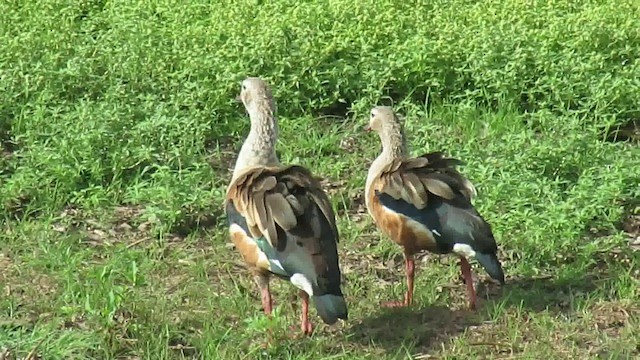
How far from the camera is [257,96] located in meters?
7.04

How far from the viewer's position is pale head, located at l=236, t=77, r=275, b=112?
23.0ft

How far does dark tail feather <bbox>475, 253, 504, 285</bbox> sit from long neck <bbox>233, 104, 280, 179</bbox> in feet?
4.54

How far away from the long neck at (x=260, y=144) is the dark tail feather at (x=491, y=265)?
1.38 metres

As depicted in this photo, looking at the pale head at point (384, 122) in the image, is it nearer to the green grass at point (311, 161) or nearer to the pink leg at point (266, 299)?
the green grass at point (311, 161)

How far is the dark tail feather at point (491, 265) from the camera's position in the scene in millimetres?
6215

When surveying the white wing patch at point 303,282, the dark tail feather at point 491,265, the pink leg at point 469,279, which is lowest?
the pink leg at point 469,279

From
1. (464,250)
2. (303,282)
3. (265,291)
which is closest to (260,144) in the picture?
(265,291)

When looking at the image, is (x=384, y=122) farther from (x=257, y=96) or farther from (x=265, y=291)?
(x=265, y=291)

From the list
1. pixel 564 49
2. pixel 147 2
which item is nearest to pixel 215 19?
pixel 147 2

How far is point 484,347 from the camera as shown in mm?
6051

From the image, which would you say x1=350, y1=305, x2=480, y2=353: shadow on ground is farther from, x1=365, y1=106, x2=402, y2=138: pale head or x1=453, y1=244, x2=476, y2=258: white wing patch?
x1=365, y1=106, x2=402, y2=138: pale head

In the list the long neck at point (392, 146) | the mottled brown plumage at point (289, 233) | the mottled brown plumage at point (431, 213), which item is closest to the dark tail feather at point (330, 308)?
the mottled brown plumage at point (289, 233)

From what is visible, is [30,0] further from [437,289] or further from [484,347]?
[484,347]

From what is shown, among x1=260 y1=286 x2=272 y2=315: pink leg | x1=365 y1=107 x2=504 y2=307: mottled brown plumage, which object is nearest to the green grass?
x1=260 y1=286 x2=272 y2=315: pink leg
